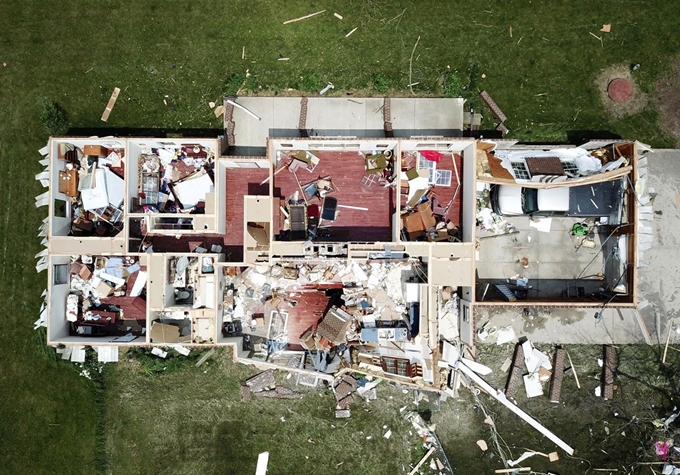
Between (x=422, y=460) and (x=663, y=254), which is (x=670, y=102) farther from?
(x=422, y=460)

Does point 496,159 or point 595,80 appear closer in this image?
point 496,159

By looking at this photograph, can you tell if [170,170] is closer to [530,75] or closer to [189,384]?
[189,384]

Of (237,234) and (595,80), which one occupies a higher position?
(595,80)

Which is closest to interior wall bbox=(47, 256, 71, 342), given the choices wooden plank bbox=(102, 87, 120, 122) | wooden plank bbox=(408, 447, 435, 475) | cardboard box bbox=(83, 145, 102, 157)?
cardboard box bbox=(83, 145, 102, 157)

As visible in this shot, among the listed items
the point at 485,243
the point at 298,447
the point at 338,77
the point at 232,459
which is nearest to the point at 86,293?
the point at 232,459

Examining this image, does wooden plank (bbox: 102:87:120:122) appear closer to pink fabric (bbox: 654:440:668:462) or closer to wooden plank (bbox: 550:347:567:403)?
wooden plank (bbox: 550:347:567:403)

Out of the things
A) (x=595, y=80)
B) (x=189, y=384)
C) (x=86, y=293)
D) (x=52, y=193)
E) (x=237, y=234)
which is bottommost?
(x=189, y=384)
